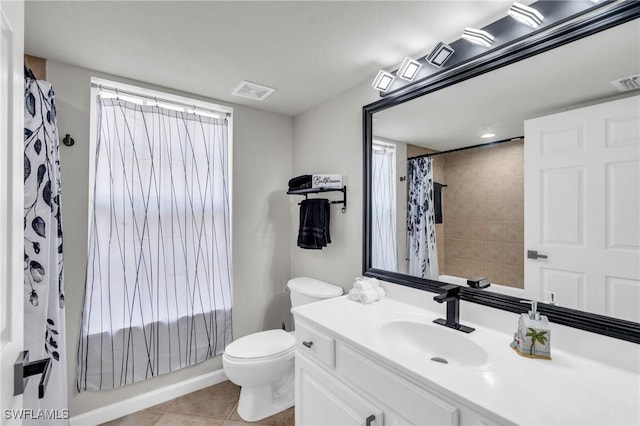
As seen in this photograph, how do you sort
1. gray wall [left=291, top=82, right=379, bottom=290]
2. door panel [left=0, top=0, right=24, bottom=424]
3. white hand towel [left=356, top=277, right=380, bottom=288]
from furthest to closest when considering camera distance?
gray wall [left=291, top=82, right=379, bottom=290], white hand towel [left=356, top=277, right=380, bottom=288], door panel [left=0, top=0, right=24, bottom=424]

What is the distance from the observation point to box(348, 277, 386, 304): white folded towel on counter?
1.73 m

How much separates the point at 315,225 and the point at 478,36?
1487 mm

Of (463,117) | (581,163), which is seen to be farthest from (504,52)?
(581,163)

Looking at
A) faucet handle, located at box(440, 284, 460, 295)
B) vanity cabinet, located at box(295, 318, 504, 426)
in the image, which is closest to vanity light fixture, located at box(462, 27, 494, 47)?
faucet handle, located at box(440, 284, 460, 295)

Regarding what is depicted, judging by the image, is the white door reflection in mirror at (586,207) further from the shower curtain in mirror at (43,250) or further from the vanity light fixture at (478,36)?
the shower curtain in mirror at (43,250)

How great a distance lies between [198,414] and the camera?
80.4 inches

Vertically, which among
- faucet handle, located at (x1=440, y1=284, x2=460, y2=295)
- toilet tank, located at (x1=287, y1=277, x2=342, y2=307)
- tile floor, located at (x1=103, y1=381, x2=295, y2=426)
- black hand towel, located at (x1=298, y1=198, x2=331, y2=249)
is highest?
black hand towel, located at (x1=298, y1=198, x2=331, y2=249)

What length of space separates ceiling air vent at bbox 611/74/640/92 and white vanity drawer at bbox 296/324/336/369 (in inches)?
56.1

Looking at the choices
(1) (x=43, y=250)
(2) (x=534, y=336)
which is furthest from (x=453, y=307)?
(1) (x=43, y=250)

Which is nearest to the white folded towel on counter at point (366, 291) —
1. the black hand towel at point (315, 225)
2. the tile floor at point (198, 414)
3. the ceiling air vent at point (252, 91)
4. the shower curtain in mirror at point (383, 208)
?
the shower curtain in mirror at point (383, 208)

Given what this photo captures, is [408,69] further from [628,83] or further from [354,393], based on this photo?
[354,393]

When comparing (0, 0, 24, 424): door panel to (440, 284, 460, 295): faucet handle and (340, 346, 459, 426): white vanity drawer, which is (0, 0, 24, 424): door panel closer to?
(340, 346, 459, 426): white vanity drawer

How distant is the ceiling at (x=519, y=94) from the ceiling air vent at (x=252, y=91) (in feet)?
3.14

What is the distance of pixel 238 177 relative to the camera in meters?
2.52
